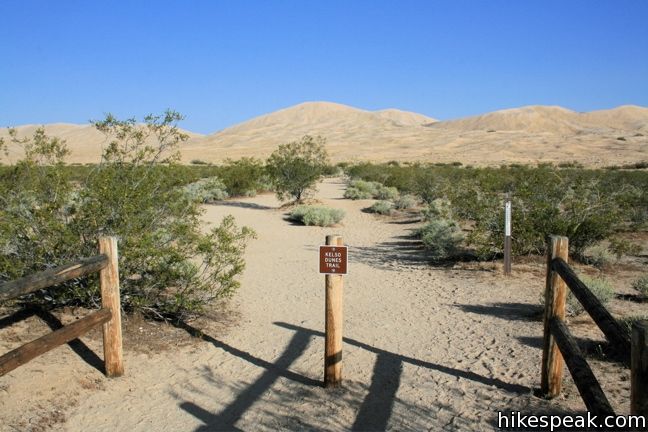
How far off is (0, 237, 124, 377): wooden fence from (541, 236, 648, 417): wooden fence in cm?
386

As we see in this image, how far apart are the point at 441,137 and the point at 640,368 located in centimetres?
9727

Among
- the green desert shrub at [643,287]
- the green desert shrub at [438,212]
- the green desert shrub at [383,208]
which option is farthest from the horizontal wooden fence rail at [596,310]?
the green desert shrub at [383,208]

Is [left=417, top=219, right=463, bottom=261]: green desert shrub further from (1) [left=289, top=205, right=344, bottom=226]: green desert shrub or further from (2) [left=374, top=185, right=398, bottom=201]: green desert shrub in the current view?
(2) [left=374, top=185, right=398, bottom=201]: green desert shrub

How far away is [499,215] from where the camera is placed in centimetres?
1074

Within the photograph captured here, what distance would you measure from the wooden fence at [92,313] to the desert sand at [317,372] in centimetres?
36

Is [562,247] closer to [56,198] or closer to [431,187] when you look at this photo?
[56,198]

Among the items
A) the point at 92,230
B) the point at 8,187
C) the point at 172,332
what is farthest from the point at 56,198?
the point at 172,332

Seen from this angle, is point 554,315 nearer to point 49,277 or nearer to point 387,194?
point 49,277

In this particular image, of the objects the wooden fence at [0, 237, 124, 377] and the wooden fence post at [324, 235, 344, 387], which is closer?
the wooden fence at [0, 237, 124, 377]

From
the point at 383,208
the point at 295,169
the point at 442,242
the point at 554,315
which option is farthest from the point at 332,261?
the point at 295,169

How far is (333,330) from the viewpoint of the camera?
4.97 m

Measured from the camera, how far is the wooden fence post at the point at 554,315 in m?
4.60

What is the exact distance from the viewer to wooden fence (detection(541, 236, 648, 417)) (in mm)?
2471

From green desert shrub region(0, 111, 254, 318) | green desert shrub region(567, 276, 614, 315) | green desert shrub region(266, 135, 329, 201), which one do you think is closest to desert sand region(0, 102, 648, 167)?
green desert shrub region(266, 135, 329, 201)
